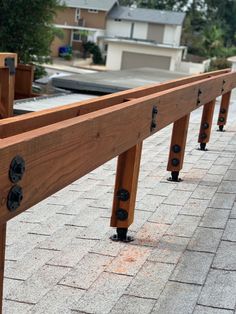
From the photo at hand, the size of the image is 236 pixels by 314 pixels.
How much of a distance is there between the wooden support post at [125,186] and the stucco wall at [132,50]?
2032 inches

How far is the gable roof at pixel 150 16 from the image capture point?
6372 cm

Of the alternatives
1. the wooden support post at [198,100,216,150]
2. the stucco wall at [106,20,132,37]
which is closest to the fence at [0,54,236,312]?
the wooden support post at [198,100,216,150]

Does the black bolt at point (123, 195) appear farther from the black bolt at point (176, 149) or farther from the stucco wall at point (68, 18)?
the stucco wall at point (68, 18)

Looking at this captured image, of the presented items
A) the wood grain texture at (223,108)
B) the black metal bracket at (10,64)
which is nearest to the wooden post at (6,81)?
the black metal bracket at (10,64)

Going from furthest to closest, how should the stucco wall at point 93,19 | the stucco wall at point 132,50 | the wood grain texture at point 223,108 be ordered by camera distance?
the stucco wall at point 93,19
the stucco wall at point 132,50
the wood grain texture at point 223,108

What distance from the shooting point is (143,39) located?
63.4m

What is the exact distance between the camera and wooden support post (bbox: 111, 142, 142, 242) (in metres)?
3.48

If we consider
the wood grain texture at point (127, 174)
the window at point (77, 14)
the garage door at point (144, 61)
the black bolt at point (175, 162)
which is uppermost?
the window at point (77, 14)

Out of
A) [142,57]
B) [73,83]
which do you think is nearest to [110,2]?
[142,57]

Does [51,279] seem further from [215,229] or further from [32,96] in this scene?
[32,96]

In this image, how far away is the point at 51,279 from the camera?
9.98 ft

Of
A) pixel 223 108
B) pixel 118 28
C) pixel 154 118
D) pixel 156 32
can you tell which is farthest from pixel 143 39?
pixel 154 118

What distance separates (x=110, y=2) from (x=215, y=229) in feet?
215

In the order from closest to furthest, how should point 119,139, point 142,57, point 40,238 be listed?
point 119,139
point 40,238
point 142,57
